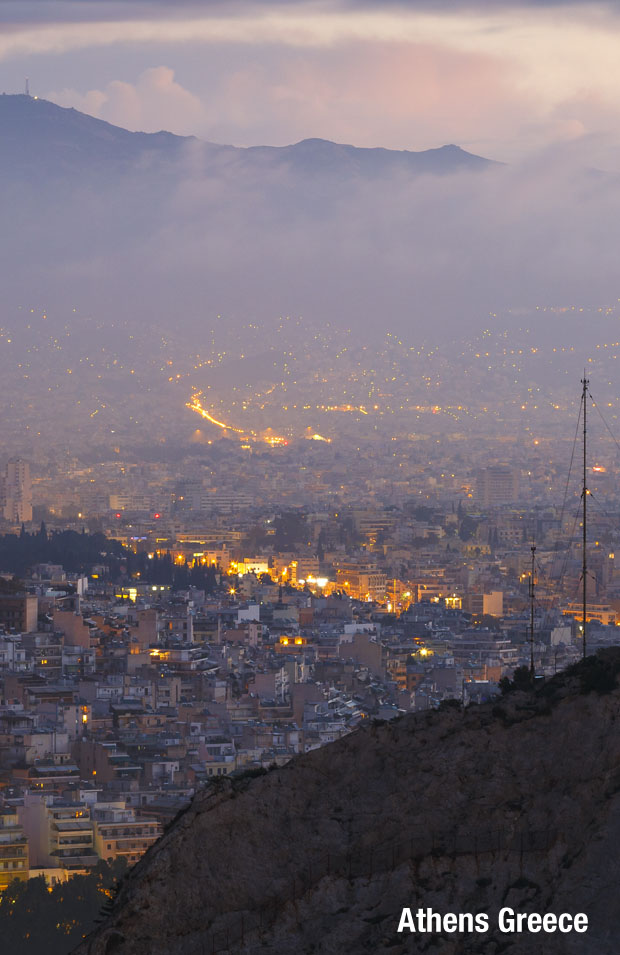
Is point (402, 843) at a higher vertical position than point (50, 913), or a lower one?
higher

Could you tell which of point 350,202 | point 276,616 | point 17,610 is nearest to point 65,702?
point 17,610

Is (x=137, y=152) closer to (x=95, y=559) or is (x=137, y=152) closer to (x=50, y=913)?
(x=95, y=559)

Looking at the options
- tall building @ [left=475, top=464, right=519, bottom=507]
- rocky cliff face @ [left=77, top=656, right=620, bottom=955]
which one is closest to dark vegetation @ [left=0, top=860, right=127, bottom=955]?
rocky cliff face @ [left=77, top=656, right=620, bottom=955]

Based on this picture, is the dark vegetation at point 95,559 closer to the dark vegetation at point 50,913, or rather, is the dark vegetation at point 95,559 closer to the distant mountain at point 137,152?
the dark vegetation at point 50,913

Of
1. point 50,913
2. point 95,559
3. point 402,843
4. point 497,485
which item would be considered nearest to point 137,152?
point 497,485

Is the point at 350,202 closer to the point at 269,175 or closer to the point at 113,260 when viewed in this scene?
the point at 269,175

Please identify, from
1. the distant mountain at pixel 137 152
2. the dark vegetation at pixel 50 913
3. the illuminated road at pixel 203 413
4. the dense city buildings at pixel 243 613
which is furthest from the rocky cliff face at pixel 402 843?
the distant mountain at pixel 137 152

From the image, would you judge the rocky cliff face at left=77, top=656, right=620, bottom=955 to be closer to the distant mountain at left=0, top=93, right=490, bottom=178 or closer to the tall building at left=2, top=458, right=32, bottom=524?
the tall building at left=2, top=458, right=32, bottom=524

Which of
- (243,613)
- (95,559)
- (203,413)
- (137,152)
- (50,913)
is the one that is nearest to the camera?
(50,913)
